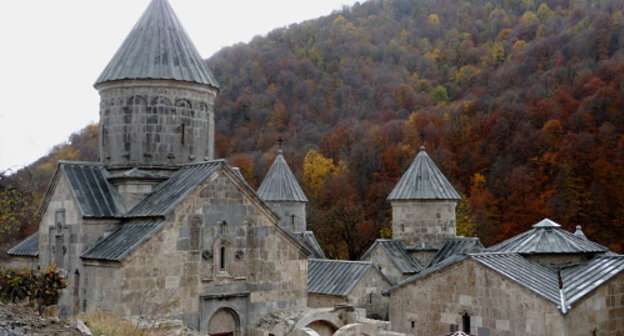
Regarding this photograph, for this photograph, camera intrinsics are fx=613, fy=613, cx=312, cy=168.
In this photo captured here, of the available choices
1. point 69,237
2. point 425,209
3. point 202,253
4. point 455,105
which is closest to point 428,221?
point 425,209

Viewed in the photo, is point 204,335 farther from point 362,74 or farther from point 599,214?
point 362,74

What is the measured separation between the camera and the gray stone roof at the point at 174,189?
1117 centimetres

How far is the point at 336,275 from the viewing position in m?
20.1

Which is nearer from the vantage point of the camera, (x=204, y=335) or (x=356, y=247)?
(x=204, y=335)

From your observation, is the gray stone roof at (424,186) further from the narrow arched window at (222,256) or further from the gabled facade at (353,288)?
the narrow arched window at (222,256)

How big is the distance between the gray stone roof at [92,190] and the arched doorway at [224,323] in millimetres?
2778

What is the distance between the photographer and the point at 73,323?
26.6 feet

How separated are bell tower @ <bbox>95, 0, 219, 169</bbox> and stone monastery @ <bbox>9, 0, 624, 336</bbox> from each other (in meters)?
0.03

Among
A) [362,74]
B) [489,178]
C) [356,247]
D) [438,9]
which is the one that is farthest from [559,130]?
[438,9]

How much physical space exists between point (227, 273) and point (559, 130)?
34.0 meters

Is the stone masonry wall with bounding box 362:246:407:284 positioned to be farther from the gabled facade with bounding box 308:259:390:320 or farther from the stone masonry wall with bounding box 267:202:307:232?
the stone masonry wall with bounding box 267:202:307:232

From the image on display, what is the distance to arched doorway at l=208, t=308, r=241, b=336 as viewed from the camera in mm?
11609

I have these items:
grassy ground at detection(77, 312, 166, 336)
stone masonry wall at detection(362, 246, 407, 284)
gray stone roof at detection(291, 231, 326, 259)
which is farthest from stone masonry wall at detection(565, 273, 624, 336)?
gray stone roof at detection(291, 231, 326, 259)

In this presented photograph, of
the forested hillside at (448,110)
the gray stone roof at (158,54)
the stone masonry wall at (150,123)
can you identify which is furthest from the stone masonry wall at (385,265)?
the forested hillside at (448,110)
